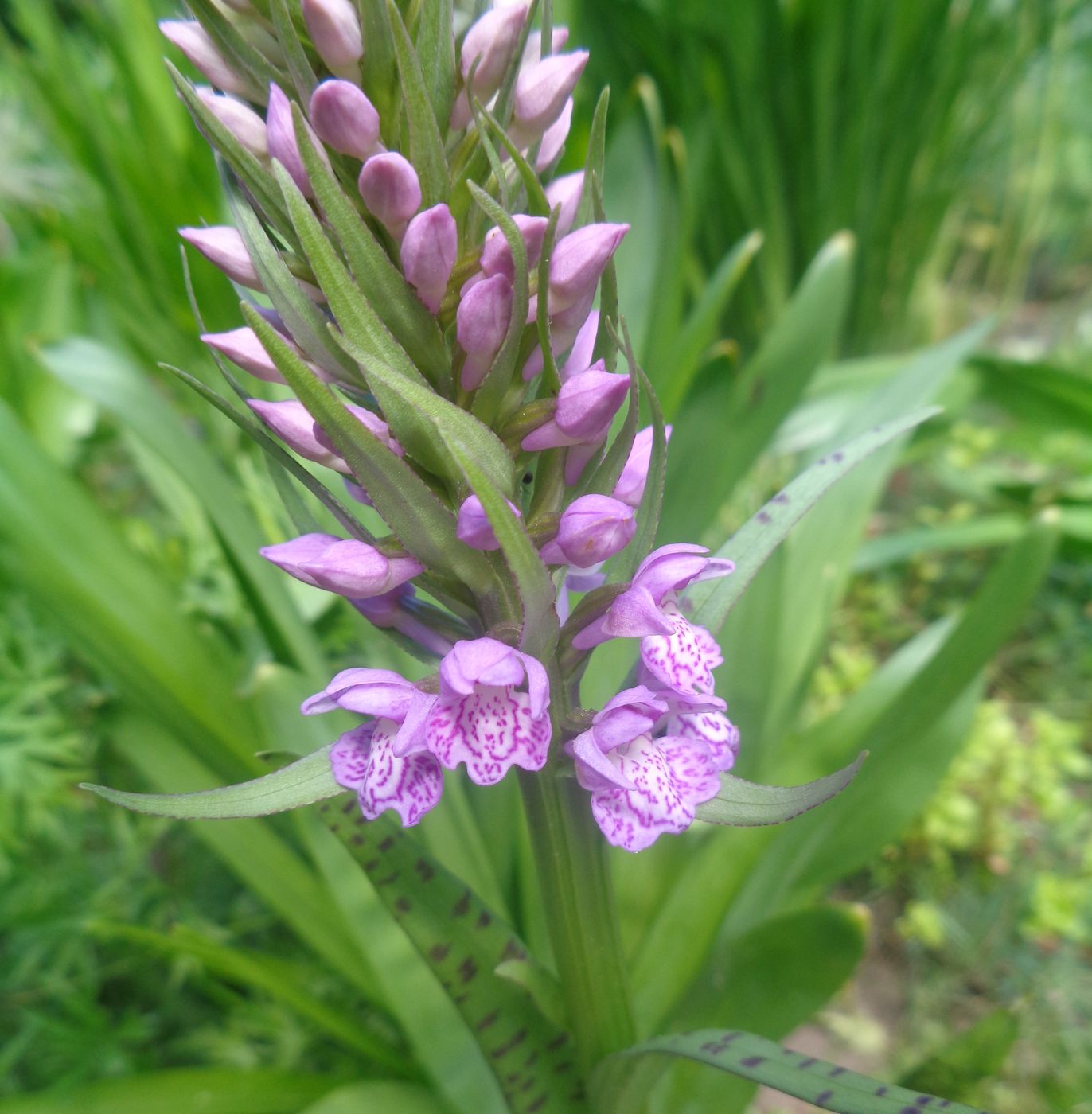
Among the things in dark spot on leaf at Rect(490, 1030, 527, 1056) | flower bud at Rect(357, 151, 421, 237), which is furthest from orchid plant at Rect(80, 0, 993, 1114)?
dark spot on leaf at Rect(490, 1030, 527, 1056)

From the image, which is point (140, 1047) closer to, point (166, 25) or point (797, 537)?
point (797, 537)

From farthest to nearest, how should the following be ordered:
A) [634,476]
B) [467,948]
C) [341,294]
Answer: [467,948]
[634,476]
[341,294]

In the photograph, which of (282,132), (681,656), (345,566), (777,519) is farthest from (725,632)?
(282,132)

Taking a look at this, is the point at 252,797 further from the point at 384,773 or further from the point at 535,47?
the point at 535,47

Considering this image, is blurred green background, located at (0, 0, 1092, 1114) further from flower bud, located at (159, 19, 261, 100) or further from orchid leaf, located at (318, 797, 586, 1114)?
flower bud, located at (159, 19, 261, 100)

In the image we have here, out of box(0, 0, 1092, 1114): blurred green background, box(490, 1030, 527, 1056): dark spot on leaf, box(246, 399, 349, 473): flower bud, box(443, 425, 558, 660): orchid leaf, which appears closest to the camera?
box(443, 425, 558, 660): orchid leaf

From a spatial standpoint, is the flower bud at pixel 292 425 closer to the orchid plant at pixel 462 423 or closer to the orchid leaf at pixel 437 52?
the orchid plant at pixel 462 423

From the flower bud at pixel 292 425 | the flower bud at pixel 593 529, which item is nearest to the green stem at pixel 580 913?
the flower bud at pixel 593 529
